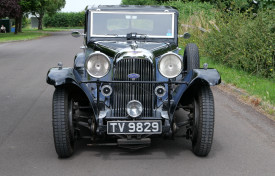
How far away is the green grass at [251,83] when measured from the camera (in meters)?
9.11

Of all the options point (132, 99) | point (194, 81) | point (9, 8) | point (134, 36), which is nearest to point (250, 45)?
point (134, 36)

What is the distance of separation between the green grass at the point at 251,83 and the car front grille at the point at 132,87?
3.56 meters

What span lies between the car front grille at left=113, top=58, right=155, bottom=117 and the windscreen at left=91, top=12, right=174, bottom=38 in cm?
143

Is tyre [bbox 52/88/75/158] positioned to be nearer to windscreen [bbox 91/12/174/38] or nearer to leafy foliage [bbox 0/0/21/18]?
windscreen [bbox 91/12/174/38]

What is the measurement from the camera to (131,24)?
6.98 m

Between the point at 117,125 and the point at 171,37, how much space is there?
2.27 meters

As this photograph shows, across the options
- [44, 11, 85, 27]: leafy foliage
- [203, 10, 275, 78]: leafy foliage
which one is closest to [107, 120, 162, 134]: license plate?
[203, 10, 275, 78]: leafy foliage

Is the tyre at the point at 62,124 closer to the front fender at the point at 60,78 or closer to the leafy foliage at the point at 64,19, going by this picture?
the front fender at the point at 60,78

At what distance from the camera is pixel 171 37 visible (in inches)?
277

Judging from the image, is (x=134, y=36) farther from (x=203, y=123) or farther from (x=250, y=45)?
(x=250, y=45)

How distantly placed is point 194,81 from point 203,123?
0.53 meters

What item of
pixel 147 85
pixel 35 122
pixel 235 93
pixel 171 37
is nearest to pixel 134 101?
pixel 147 85

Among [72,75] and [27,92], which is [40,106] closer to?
[27,92]

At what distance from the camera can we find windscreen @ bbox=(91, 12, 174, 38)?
695 centimetres
